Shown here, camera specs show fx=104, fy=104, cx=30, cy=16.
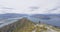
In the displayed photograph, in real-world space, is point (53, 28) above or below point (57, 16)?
below

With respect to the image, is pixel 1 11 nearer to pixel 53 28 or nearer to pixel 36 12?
pixel 36 12

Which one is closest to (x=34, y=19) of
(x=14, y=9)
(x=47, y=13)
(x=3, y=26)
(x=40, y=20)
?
(x=40, y=20)

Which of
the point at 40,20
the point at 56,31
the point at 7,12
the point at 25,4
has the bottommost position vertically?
the point at 56,31

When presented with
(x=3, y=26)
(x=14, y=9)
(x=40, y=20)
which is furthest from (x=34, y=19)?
(x=3, y=26)

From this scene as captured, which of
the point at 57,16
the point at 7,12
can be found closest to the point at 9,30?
the point at 7,12

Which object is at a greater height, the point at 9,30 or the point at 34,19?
the point at 34,19

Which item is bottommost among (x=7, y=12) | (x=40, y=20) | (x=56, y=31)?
(x=56, y=31)

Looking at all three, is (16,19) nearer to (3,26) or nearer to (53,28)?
(3,26)
